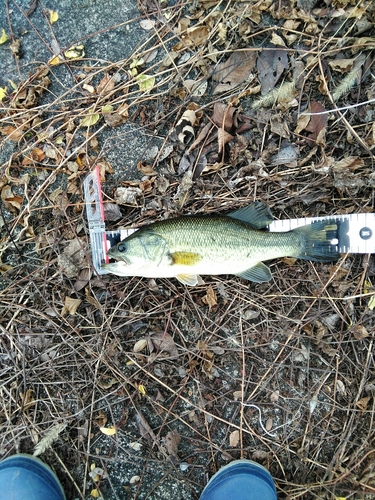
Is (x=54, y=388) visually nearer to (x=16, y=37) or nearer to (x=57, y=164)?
(x=57, y=164)

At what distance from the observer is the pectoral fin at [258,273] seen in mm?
3432

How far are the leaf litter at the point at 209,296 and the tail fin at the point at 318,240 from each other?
254 mm

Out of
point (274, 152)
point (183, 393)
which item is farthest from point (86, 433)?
point (274, 152)

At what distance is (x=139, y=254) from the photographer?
10.8ft

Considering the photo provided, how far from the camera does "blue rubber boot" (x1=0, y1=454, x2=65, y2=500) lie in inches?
135

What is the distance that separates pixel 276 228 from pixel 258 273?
0.53m

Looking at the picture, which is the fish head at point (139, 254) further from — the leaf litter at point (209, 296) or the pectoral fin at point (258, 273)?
the pectoral fin at point (258, 273)

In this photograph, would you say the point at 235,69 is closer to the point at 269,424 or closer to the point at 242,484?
the point at 269,424

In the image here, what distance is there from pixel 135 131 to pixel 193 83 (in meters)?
0.79

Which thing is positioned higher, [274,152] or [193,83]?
[193,83]

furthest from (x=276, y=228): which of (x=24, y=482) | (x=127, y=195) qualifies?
(x=24, y=482)

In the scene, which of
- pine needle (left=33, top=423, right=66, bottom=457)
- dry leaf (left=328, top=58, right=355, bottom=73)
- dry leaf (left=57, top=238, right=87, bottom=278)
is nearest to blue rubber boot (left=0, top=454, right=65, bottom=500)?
pine needle (left=33, top=423, right=66, bottom=457)

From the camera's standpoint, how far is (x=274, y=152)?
12.0 ft

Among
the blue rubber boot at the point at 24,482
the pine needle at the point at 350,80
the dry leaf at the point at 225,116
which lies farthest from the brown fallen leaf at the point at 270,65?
the blue rubber boot at the point at 24,482
